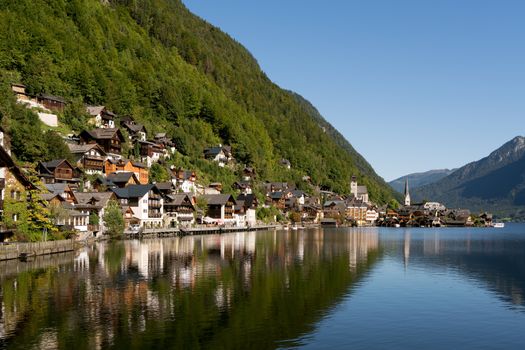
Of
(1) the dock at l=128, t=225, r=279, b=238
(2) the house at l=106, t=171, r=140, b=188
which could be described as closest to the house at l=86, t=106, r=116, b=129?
(2) the house at l=106, t=171, r=140, b=188

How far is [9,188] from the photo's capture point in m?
64.9

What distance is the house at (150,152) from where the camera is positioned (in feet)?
469

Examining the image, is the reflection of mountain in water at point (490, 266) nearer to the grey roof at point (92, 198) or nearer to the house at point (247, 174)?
the grey roof at point (92, 198)

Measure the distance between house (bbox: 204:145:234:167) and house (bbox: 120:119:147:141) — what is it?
109 ft

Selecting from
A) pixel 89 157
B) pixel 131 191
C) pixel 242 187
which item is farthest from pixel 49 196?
pixel 242 187

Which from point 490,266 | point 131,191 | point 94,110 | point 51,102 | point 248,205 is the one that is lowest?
point 490,266

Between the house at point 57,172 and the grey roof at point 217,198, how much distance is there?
1854 inches

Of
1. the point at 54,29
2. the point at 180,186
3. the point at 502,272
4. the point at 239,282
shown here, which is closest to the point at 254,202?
the point at 180,186

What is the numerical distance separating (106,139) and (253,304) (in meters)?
98.3

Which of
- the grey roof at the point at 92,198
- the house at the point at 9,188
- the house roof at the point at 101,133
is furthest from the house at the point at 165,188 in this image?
the house at the point at 9,188

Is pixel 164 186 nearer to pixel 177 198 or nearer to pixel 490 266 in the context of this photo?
pixel 177 198

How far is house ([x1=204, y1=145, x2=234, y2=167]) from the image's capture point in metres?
181

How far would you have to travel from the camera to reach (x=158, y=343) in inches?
1108

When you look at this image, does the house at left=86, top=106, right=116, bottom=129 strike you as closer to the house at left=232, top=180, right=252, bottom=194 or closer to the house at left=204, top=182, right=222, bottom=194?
the house at left=204, top=182, right=222, bottom=194
